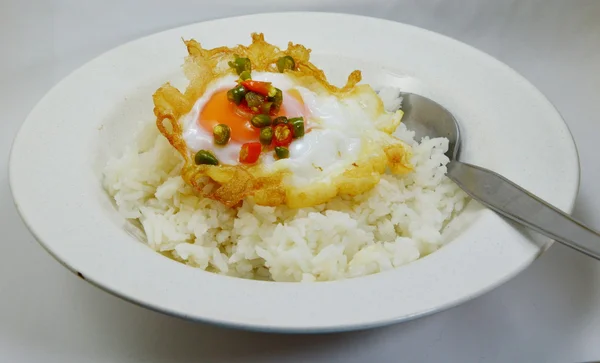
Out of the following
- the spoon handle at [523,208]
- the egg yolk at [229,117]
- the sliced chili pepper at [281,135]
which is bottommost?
the spoon handle at [523,208]

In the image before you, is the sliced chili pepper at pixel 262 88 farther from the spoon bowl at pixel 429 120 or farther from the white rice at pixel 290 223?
the spoon bowl at pixel 429 120

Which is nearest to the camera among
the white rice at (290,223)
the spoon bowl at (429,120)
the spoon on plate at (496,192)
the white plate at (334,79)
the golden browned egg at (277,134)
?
the white plate at (334,79)

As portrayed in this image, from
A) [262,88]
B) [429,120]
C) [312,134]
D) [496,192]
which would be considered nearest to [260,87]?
[262,88]

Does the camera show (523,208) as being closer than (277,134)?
Yes

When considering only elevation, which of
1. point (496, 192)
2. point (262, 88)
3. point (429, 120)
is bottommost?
point (496, 192)

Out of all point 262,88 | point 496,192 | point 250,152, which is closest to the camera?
point 496,192

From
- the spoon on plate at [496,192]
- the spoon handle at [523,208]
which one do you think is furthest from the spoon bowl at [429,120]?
the spoon handle at [523,208]

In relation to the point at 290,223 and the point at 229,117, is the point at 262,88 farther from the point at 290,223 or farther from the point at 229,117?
the point at 290,223

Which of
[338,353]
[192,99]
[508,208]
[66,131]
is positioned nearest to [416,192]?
[508,208]
